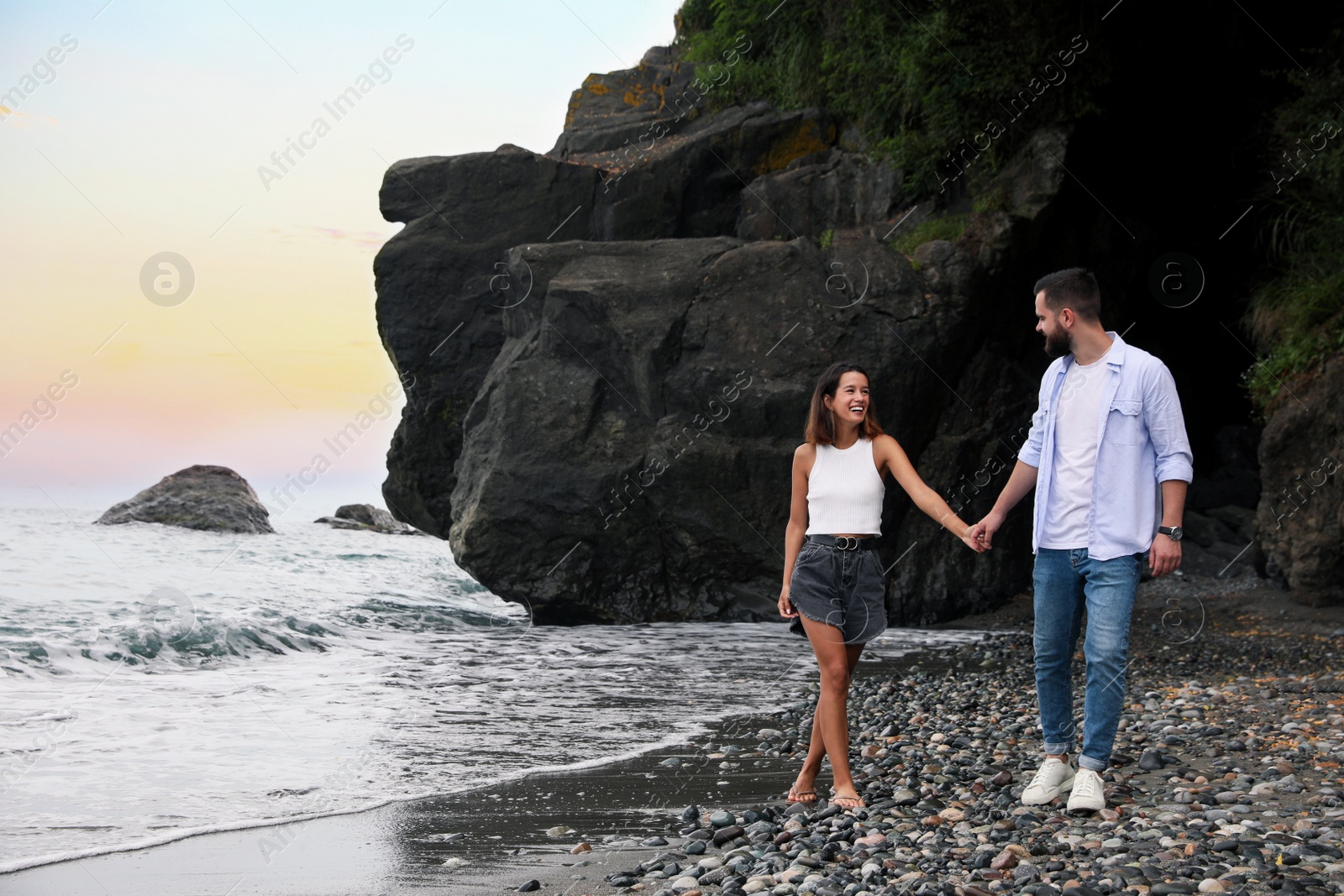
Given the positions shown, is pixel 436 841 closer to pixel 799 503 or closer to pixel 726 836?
pixel 726 836

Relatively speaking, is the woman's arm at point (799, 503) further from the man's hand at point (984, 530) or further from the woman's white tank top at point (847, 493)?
the man's hand at point (984, 530)

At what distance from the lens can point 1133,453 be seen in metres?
4.11

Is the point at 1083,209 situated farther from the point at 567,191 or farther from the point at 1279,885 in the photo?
the point at 1279,885

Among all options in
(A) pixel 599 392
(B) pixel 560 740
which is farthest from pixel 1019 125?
(B) pixel 560 740

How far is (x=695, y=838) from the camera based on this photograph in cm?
423

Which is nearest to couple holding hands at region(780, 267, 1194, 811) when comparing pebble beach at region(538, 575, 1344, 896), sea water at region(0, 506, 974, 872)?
pebble beach at region(538, 575, 1344, 896)

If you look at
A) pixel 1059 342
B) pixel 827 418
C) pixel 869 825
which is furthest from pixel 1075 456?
pixel 869 825

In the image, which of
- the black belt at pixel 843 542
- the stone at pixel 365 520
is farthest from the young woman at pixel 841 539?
the stone at pixel 365 520

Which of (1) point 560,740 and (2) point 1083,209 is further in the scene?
(2) point 1083,209

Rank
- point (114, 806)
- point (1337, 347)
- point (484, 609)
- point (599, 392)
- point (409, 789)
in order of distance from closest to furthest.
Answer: point (114, 806) → point (409, 789) → point (1337, 347) → point (599, 392) → point (484, 609)

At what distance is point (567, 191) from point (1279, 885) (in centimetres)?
1342

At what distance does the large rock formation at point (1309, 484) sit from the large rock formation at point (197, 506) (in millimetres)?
21388

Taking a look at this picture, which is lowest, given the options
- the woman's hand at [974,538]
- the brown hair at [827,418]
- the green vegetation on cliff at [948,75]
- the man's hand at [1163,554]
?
the man's hand at [1163,554]

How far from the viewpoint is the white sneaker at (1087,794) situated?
402 centimetres
